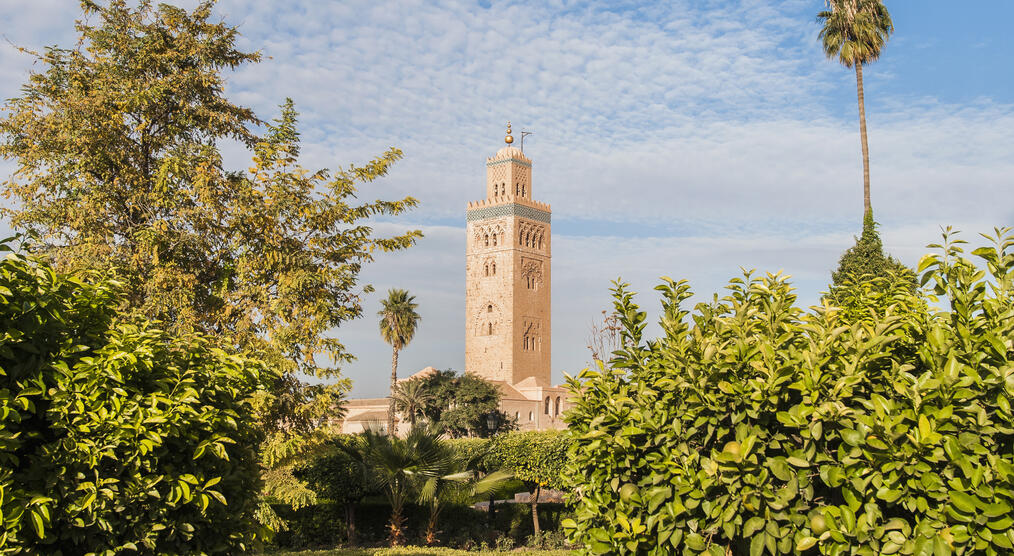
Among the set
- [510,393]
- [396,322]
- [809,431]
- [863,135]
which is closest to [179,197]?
[809,431]

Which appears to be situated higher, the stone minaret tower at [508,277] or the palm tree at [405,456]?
the stone minaret tower at [508,277]

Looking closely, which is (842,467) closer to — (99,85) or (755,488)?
(755,488)

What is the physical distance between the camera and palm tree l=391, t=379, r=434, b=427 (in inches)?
1917

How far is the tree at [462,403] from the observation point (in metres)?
48.0

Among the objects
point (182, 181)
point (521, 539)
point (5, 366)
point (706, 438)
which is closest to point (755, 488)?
point (706, 438)

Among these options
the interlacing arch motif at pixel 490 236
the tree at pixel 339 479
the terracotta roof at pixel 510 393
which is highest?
the interlacing arch motif at pixel 490 236

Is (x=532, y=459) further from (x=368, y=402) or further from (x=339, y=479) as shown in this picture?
(x=368, y=402)

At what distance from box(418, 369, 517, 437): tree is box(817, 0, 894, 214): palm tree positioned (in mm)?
28541

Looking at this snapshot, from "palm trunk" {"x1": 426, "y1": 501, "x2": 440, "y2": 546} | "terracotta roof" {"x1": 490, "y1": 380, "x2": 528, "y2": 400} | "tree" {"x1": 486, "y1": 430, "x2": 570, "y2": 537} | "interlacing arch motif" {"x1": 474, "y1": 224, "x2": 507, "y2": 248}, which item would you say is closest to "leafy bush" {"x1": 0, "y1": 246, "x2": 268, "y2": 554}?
"palm trunk" {"x1": 426, "y1": 501, "x2": 440, "y2": 546}

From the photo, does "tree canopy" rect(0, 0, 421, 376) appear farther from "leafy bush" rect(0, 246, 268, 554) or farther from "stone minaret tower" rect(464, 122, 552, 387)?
"stone minaret tower" rect(464, 122, 552, 387)

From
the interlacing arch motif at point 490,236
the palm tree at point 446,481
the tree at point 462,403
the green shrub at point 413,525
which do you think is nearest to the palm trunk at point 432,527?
the palm tree at point 446,481

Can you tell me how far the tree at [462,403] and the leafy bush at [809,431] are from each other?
143ft

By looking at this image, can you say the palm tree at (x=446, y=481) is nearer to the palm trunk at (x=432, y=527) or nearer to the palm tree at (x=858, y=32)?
the palm trunk at (x=432, y=527)

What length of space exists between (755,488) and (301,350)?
835 centimetres
